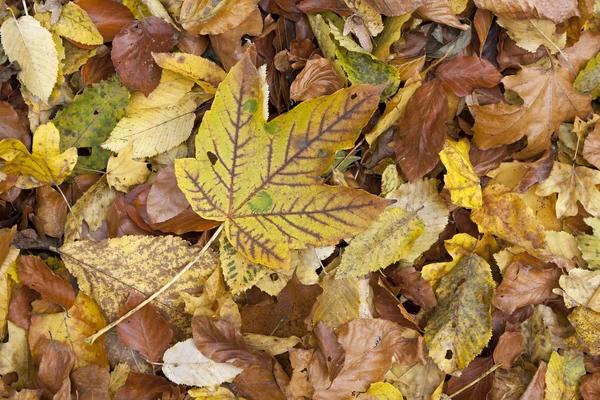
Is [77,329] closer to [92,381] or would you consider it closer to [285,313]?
[92,381]

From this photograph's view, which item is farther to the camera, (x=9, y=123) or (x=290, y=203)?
(x=9, y=123)

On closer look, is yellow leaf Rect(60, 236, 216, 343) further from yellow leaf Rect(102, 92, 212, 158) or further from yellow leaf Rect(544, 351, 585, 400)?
yellow leaf Rect(544, 351, 585, 400)

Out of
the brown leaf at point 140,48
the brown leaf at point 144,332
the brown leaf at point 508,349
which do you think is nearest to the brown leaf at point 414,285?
the brown leaf at point 508,349

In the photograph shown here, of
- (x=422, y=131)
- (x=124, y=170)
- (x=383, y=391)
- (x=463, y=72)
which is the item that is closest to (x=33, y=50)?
(x=124, y=170)

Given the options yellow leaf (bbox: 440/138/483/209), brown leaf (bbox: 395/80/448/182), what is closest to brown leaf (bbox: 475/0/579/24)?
brown leaf (bbox: 395/80/448/182)

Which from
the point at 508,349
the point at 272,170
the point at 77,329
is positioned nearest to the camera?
the point at 272,170

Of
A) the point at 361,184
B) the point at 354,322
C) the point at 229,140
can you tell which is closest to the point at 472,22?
the point at 361,184

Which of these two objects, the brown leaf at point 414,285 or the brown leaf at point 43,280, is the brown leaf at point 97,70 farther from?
the brown leaf at point 414,285
